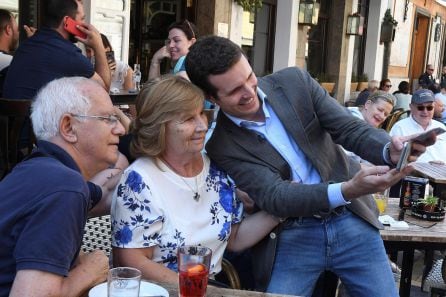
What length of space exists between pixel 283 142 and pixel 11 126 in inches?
76.9

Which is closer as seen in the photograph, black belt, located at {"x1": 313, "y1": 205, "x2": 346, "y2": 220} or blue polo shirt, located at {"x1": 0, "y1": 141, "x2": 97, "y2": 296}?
blue polo shirt, located at {"x1": 0, "y1": 141, "x2": 97, "y2": 296}

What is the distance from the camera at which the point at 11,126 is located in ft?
11.1

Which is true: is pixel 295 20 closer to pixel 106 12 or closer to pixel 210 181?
pixel 106 12

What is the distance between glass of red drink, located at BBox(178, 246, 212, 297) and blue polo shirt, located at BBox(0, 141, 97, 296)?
0.96 feet

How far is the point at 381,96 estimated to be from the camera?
4.34m

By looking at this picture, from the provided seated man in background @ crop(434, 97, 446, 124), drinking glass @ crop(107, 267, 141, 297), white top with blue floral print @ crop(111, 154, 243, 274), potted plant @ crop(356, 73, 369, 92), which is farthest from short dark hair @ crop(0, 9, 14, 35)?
potted plant @ crop(356, 73, 369, 92)

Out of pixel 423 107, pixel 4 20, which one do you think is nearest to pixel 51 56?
pixel 4 20

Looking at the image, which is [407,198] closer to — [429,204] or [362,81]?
[429,204]

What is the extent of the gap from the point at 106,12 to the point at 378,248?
15.5 feet

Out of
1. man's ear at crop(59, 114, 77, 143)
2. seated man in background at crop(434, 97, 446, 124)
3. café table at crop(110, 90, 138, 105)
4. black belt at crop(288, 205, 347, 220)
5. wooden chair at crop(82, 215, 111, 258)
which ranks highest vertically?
man's ear at crop(59, 114, 77, 143)

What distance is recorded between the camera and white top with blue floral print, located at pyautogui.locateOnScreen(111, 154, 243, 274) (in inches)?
76.8

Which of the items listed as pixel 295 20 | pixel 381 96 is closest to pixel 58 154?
pixel 381 96

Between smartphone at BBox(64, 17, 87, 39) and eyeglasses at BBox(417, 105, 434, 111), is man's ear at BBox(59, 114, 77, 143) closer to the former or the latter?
smartphone at BBox(64, 17, 87, 39)

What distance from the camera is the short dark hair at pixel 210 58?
1999mm
